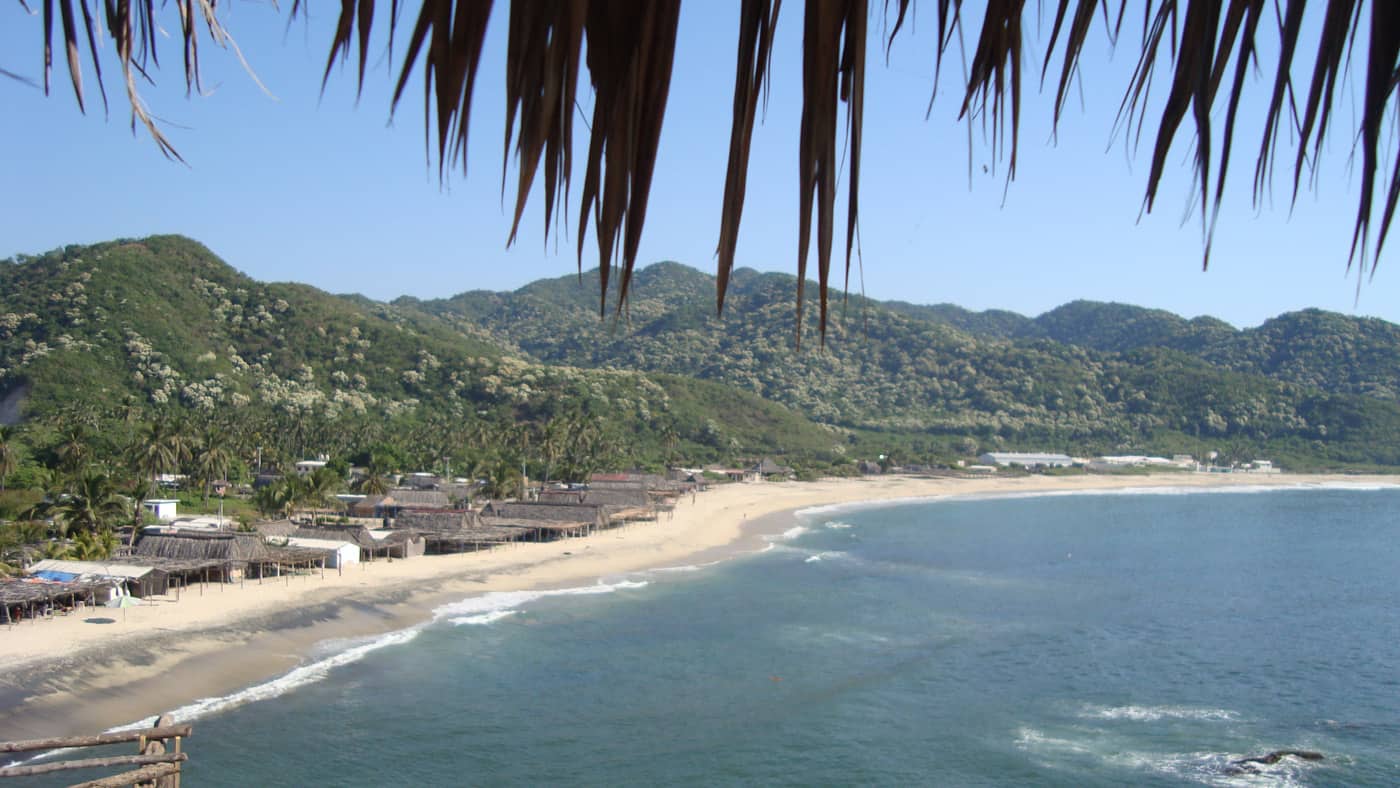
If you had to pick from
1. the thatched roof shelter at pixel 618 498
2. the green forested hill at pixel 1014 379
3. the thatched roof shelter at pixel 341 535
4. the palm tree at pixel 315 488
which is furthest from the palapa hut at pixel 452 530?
the green forested hill at pixel 1014 379

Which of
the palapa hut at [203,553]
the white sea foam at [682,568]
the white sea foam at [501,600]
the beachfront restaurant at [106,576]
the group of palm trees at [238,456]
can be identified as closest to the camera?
the beachfront restaurant at [106,576]

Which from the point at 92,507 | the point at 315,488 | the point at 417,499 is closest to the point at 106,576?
the point at 92,507

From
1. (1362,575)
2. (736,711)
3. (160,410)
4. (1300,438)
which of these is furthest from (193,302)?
(1300,438)

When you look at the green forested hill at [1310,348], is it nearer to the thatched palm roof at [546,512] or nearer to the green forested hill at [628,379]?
the green forested hill at [628,379]

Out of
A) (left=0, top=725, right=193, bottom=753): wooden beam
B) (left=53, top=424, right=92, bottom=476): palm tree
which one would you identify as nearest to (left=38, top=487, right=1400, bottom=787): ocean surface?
(left=0, top=725, right=193, bottom=753): wooden beam

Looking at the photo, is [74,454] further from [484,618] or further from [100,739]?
[100,739]

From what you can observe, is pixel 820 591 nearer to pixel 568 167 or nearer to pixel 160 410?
pixel 568 167
